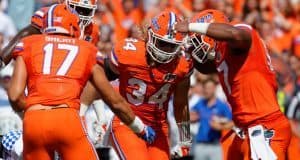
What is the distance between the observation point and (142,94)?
A: 7945 mm

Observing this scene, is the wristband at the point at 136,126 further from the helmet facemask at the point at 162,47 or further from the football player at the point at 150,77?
the helmet facemask at the point at 162,47

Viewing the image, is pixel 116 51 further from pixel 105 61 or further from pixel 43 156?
pixel 43 156

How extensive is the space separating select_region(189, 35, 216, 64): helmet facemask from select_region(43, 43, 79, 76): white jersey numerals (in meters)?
1.07

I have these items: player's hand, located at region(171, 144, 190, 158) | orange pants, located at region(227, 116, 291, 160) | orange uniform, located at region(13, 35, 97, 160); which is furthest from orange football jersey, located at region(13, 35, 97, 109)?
player's hand, located at region(171, 144, 190, 158)

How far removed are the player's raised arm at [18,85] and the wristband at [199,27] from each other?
1.19 m

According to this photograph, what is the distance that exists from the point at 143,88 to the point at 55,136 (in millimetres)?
1169

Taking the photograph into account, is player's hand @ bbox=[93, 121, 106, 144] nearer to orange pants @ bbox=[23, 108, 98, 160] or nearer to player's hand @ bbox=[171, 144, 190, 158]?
player's hand @ bbox=[171, 144, 190, 158]

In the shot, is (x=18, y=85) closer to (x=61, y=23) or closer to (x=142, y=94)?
(x=61, y=23)

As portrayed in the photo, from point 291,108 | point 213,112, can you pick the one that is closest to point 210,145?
point 213,112

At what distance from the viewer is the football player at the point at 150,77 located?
7742 mm

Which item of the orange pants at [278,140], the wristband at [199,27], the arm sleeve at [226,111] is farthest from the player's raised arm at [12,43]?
the arm sleeve at [226,111]

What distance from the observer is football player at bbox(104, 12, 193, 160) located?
25.4 ft

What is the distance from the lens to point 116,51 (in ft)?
26.1

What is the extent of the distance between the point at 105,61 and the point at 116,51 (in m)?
0.22
